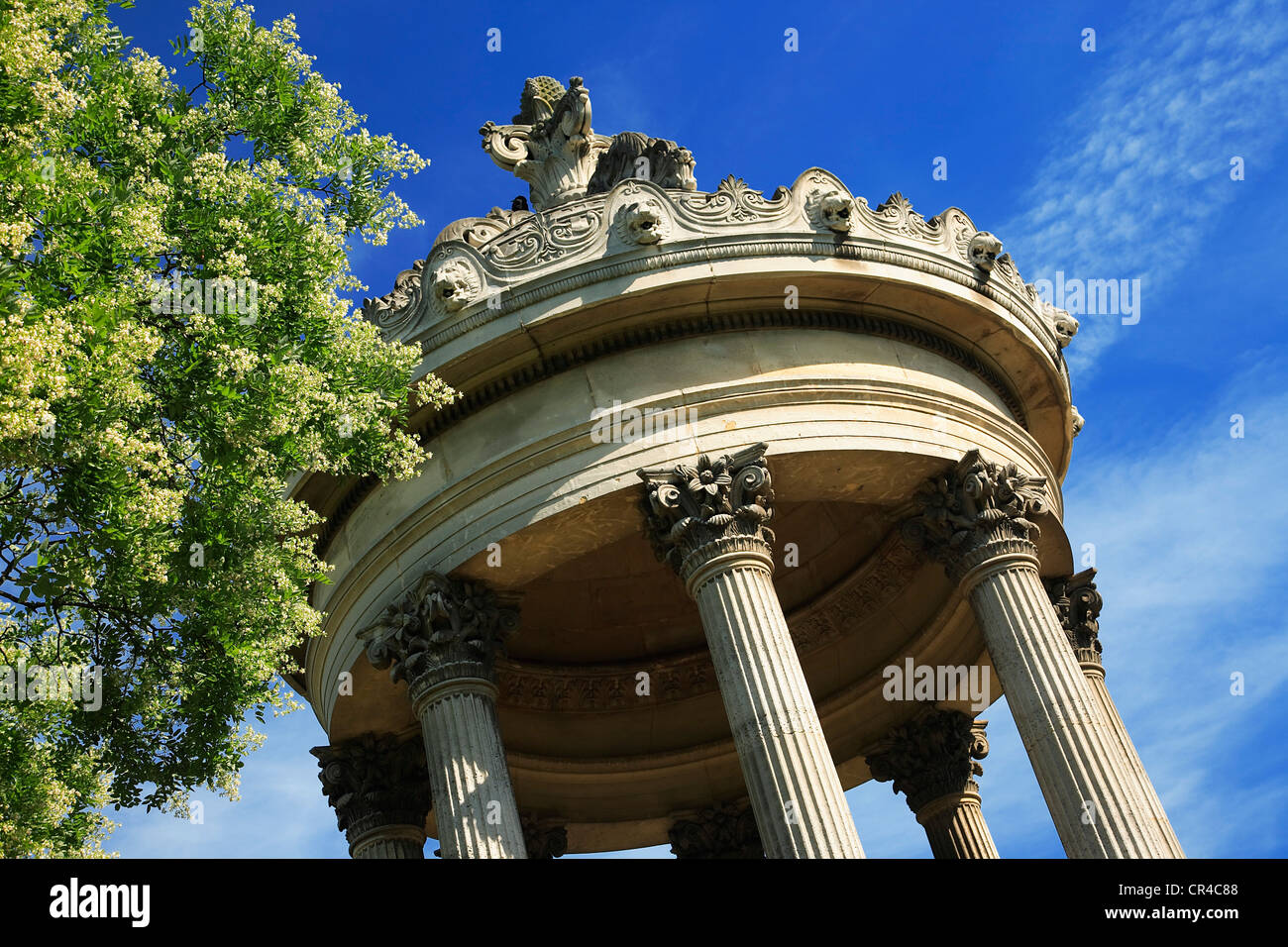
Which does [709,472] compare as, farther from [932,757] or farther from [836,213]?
[932,757]

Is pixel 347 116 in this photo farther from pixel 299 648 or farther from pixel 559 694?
pixel 559 694

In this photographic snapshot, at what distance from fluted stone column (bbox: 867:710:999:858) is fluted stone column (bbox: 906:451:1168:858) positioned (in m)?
6.79

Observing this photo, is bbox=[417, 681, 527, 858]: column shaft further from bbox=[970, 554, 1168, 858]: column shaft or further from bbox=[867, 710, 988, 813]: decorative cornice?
bbox=[867, 710, 988, 813]: decorative cornice

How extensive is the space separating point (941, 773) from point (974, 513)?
8259 mm

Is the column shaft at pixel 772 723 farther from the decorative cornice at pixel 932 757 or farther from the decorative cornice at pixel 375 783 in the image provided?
the decorative cornice at pixel 932 757

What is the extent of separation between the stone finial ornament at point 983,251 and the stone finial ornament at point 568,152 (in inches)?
205

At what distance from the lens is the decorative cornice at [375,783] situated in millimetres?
22219

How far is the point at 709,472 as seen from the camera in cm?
1930

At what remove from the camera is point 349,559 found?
71.5 ft

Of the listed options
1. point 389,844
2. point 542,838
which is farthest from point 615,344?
point 542,838

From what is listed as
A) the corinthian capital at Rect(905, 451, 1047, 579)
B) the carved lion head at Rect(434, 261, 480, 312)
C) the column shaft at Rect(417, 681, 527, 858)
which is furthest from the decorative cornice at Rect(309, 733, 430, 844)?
the corinthian capital at Rect(905, 451, 1047, 579)

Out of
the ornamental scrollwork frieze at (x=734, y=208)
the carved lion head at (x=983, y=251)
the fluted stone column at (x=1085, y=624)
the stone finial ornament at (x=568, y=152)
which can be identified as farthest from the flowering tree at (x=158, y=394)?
the fluted stone column at (x=1085, y=624)
